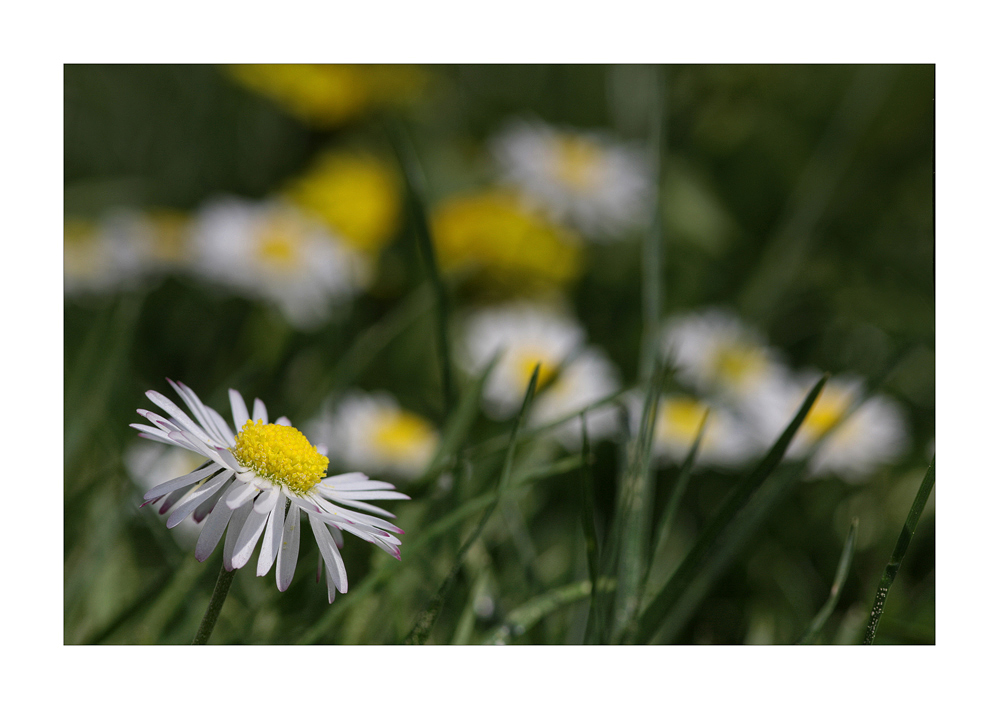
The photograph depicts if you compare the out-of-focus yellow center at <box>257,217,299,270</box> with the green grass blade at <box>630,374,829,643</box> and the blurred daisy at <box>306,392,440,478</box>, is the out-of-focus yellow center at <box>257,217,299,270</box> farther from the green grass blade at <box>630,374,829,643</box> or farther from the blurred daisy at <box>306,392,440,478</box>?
the green grass blade at <box>630,374,829,643</box>

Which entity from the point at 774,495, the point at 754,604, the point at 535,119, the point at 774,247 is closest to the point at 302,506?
the point at 774,495

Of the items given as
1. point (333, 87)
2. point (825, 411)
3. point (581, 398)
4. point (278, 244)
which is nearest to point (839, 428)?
point (825, 411)

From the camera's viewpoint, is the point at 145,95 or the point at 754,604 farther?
the point at 145,95

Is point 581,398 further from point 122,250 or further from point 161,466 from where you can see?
point 122,250

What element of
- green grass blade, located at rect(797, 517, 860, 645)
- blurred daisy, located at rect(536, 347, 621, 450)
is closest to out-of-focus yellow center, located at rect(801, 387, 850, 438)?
blurred daisy, located at rect(536, 347, 621, 450)

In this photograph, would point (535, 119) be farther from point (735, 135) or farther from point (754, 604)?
point (754, 604)

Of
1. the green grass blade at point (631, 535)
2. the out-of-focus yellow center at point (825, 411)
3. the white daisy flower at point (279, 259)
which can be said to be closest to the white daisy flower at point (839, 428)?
the out-of-focus yellow center at point (825, 411)

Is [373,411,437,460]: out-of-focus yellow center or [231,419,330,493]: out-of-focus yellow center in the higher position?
[231,419,330,493]: out-of-focus yellow center
